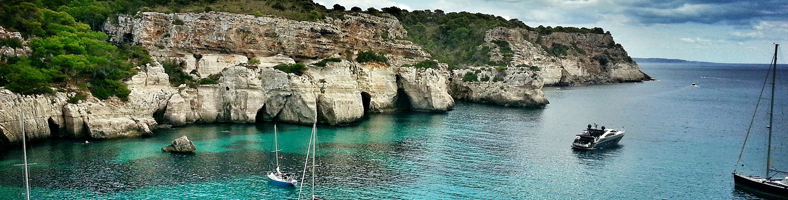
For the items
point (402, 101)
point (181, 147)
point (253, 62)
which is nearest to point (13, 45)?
point (181, 147)

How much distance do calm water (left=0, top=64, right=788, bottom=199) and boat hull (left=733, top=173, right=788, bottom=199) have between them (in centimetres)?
116

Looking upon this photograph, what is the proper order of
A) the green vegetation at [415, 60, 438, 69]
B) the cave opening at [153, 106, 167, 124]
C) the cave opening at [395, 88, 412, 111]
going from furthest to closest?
the green vegetation at [415, 60, 438, 69]
the cave opening at [395, 88, 412, 111]
the cave opening at [153, 106, 167, 124]

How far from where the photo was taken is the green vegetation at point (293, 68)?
6056cm

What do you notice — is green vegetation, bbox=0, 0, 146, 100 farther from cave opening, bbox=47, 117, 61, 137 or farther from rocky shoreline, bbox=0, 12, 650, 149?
cave opening, bbox=47, 117, 61, 137

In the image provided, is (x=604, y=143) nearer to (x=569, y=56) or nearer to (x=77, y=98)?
(x=77, y=98)

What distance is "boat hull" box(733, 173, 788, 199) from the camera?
33.8 meters

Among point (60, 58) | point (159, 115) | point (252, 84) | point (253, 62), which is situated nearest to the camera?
point (60, 58)

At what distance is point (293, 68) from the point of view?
6125 centimetres

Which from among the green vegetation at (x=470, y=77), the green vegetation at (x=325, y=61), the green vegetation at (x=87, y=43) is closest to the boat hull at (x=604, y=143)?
the green vegetation at (x=325, y=61)

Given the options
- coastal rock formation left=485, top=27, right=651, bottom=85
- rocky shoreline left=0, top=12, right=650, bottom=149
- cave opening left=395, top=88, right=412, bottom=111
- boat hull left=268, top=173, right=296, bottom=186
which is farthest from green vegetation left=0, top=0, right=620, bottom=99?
coastal rock formation left=485, top=27, right=651, bottom=85

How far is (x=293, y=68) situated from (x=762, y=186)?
43.6 m

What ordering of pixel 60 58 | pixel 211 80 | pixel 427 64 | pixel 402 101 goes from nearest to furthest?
1. pixel 60 58
2. pixel 211 80
3. pixel 402 101
4. pixel 427 64

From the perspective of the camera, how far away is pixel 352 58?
241ft

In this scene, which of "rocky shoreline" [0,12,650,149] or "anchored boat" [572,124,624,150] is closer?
"rocky shoreline" [0,12,650,149]
